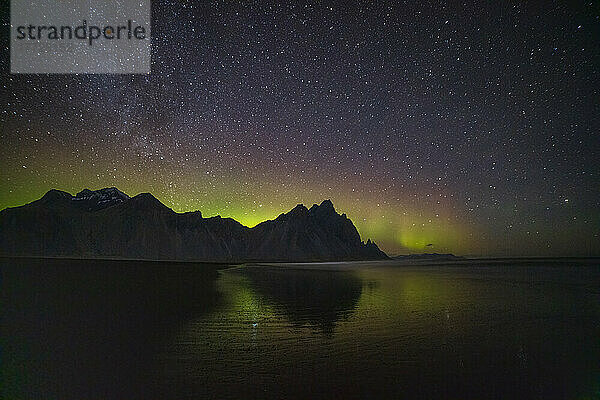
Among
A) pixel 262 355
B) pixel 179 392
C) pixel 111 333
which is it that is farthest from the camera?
pixel 111 333

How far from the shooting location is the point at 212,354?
38.7 feet

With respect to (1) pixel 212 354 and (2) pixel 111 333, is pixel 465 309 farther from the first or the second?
(2) pixel 111 333

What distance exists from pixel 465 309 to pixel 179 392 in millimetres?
16740

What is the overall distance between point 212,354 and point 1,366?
5.59 meters

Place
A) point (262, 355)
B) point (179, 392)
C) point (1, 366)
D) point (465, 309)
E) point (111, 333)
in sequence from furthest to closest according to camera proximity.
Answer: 1. point (465, 309)
2. point (111, 333)
3. point (262, 355)
4. point (1, 366)
5. point (179, 392)

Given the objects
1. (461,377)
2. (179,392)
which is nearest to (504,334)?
(461,377)

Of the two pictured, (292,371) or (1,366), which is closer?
(292,371)

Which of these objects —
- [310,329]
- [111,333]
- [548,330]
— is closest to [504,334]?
[548,330]

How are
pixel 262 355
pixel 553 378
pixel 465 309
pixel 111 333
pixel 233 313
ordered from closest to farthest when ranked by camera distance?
pixel 553 378 → pixel 262 355 → pixel 111 333 → pixel 233 313 → pixel 465 309

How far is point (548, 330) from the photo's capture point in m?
15.7

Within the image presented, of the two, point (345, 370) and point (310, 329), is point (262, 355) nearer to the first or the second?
point (345, 370)

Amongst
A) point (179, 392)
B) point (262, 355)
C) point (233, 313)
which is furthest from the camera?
point (233, 313)

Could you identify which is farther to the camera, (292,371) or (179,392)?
(292,371)

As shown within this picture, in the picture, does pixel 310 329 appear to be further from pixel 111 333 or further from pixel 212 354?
pixel 111 333
